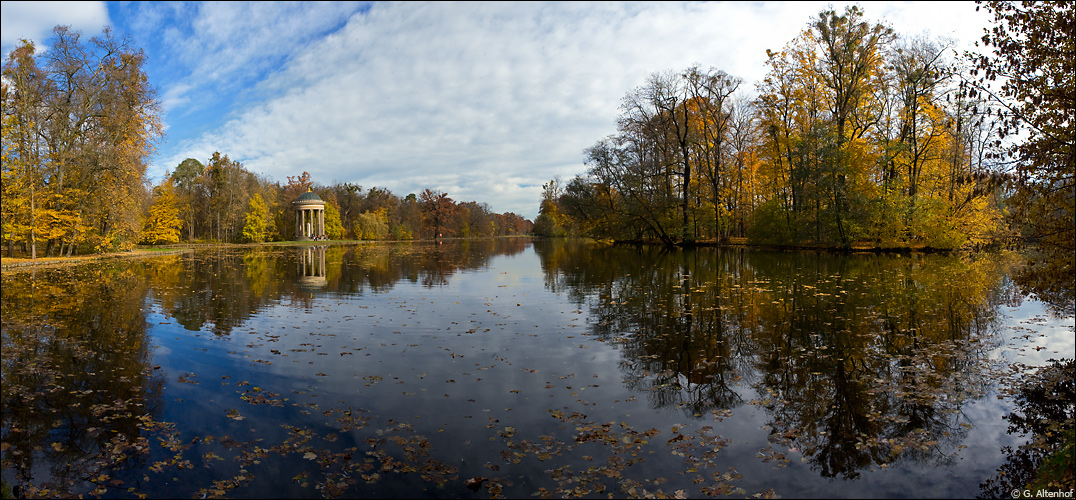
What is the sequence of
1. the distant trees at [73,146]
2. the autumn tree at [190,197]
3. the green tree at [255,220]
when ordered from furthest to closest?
the green tree at [255,220], the autumn tree at [190,197], the distant trees at [73,146]

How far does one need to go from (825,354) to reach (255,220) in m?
69.6

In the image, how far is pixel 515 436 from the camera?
476cm

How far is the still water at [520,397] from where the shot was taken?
4.03 m

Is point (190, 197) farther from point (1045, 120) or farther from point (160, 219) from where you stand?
point (1045, 120)

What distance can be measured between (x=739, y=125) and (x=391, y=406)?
45036 mm

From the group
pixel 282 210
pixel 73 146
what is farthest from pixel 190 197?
pixel 73 146

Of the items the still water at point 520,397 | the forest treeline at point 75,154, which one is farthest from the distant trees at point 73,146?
the still water at point 520,397

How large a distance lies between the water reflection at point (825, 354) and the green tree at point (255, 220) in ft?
200

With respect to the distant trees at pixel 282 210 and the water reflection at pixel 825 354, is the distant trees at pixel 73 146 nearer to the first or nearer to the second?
the distant trees at pixel 282 210

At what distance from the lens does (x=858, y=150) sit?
2859 centimetres

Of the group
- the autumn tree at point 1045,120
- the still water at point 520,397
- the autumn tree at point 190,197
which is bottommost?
the still water at point 520,397

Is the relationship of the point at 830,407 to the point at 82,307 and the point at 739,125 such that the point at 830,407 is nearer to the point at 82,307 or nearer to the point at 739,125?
the point at 82,307

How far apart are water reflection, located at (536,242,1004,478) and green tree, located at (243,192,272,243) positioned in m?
61.1

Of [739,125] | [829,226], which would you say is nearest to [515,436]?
[829,226]
